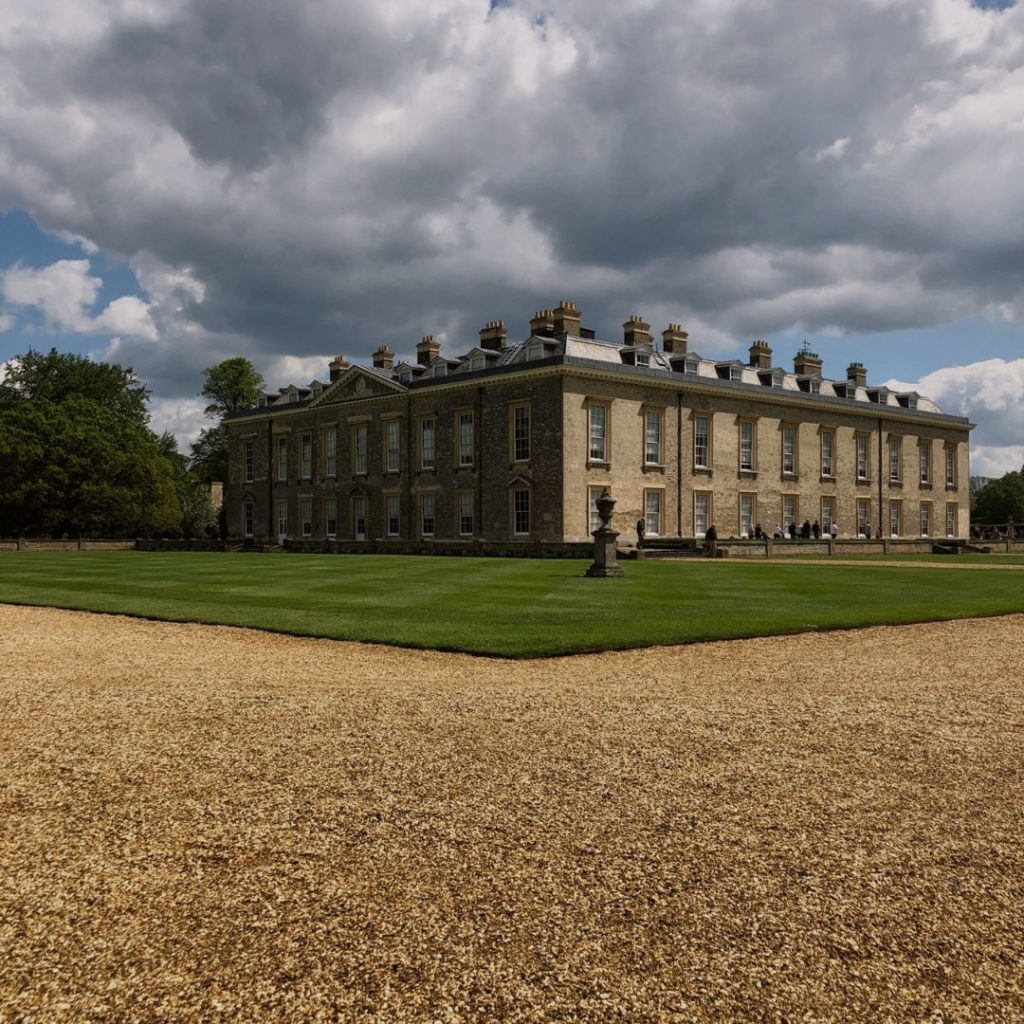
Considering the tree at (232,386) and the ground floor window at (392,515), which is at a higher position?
the tree at (232,386)

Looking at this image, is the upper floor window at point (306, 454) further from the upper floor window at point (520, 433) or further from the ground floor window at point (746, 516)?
the ground floor window at point (746, 516)

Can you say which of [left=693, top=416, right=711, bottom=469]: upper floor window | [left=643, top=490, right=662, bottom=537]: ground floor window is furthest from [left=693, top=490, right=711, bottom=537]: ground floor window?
[left=643, top=490, right=662, bottom=537]: ground floor window

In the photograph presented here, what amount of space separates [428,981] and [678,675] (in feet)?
20.6

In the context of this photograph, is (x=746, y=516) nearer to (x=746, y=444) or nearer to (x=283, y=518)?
(x=746, y=444)

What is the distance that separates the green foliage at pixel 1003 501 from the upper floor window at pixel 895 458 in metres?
33.4

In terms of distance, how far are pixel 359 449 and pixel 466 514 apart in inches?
369

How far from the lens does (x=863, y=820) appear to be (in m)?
4.81

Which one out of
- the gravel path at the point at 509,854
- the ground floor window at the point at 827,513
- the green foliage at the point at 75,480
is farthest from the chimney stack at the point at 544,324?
the gravel path at the point at 509,854

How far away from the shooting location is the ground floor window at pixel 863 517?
52.7m

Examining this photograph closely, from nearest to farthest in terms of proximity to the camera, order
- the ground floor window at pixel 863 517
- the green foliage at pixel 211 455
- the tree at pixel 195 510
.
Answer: the ground floor window at pixel 863 517
the tree at pixel 195 510
the green foliage at pixel 211 455

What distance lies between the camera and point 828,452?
167ft

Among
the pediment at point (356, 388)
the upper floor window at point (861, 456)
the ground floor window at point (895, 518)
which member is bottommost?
the ground floor window at point (895, 518)

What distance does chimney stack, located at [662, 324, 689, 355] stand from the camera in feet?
156

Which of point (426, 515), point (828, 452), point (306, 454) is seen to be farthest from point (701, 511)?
point (306, 454)
